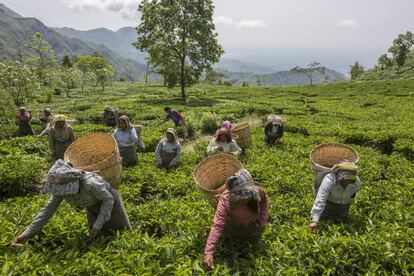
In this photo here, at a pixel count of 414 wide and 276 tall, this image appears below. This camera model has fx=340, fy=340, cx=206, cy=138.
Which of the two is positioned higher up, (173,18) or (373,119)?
(173,18)

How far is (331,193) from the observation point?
5.44 metres

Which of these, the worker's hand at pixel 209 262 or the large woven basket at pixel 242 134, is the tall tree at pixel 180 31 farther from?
the worker's hand at pixel 209 262

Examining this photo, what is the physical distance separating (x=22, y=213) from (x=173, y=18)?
2802cm

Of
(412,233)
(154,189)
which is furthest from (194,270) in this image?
(154,189)

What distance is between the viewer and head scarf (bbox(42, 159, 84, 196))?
4191 millimetres

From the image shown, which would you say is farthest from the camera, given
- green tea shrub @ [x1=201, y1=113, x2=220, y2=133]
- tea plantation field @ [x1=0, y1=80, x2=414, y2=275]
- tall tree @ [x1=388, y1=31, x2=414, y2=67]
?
tall tree @ [x1=388, y1=31, x2=414, y2=67]

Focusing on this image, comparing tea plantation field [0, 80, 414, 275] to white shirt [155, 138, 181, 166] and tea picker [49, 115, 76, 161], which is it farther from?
tea picker [49, 115, 76, 161]

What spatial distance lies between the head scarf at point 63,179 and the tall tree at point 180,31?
28031mm

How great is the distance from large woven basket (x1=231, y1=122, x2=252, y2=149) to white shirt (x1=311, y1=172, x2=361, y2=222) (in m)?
5.48

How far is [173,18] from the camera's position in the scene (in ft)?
102

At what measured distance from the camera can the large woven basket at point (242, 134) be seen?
35.7ft

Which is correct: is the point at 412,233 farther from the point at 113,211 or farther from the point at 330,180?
the point at 113,211

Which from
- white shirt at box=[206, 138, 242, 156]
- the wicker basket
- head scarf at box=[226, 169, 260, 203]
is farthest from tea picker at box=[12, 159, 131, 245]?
white shirt at box=[206, 138, 242, 156]

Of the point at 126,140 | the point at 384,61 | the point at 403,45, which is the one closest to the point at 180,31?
the point at 126,140
